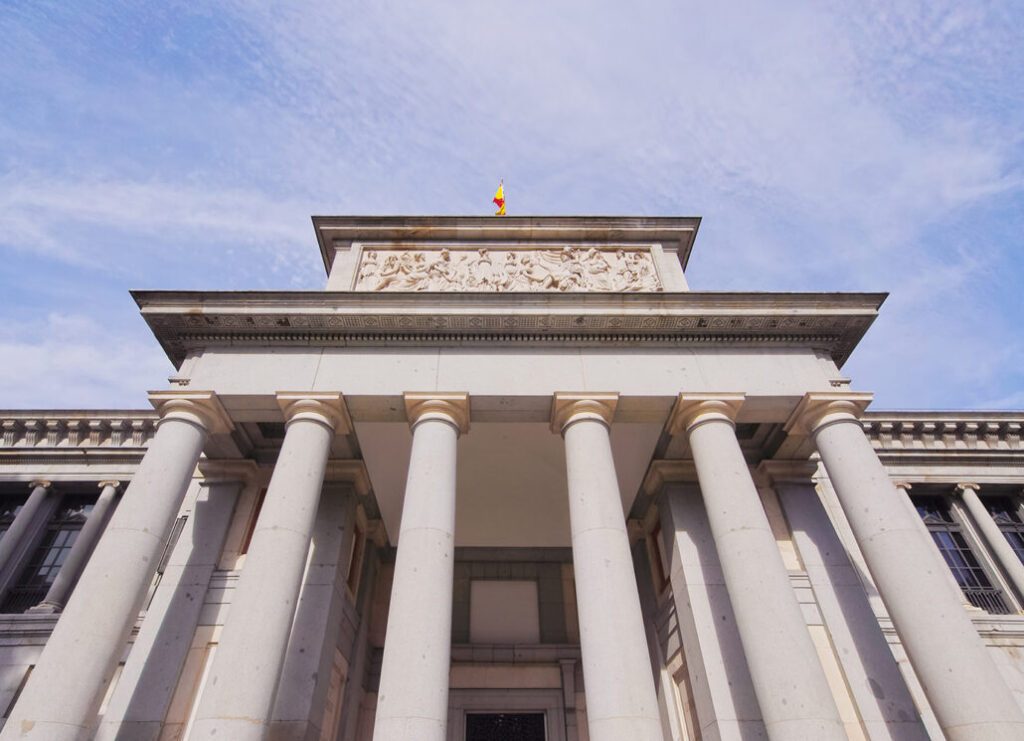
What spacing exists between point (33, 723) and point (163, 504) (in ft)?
12.9

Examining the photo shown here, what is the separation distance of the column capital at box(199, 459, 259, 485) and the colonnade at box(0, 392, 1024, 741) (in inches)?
95.2

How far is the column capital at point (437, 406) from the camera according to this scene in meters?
13.1

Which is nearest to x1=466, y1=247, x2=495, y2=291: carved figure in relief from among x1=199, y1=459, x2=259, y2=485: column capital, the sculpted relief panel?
the sculpted relief panel

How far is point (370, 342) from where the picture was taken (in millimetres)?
14438

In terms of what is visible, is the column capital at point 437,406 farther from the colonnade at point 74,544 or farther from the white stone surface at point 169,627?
the colonnade at point 74,544

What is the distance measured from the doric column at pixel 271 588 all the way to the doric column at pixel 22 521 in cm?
1350

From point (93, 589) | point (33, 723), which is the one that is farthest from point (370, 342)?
point (33, 723)

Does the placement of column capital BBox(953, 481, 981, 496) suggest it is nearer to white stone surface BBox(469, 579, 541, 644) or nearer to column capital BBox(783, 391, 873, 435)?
column capital BBox(783, 391, 873, 435)

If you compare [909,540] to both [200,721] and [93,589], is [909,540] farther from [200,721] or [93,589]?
[93,589]

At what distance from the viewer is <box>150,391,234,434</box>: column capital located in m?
13.1

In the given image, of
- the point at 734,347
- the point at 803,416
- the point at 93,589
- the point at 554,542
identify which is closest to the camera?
the point at 93,589

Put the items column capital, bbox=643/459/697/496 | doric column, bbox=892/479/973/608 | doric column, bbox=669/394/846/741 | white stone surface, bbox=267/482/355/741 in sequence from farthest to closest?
1. doric column, bbox=892/479/973/608
2. column capital, bbox=643/459/697/496
3. white stone surface, bbox=267/482/355/741
4. doric column, bbox=669/394/846/741

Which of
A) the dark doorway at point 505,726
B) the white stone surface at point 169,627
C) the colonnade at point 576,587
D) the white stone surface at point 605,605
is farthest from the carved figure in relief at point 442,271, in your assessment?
the dark doorway at point 505,726

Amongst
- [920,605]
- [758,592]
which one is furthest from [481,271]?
[920,605]
